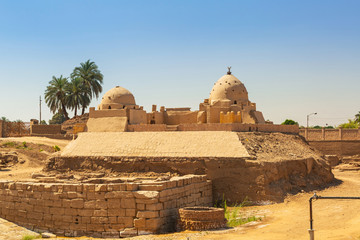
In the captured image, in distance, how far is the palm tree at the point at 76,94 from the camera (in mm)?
44844

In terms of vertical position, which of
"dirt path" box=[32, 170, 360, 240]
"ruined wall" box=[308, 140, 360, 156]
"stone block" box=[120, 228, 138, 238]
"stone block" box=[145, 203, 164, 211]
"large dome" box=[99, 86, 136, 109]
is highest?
"large dome" box=[99, 86, 136, 109]

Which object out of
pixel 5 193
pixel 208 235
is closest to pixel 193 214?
pixel 208 235

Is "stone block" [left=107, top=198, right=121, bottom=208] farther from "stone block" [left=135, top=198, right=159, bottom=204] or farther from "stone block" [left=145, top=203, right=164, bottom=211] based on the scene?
"stone block" [left=145, top=203, right=164, bottom=211]

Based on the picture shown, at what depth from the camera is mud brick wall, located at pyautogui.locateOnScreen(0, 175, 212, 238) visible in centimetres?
1302

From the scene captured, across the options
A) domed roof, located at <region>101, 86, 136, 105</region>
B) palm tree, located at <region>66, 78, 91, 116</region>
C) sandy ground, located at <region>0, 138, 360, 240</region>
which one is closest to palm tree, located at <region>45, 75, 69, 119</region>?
palm tree, located at <region>66, 78, 91, 116</region>

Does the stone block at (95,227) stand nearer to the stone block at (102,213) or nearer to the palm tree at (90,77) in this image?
the stone block at (102,213)

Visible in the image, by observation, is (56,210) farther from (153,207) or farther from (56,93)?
(56,93)

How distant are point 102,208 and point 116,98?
1712 cm

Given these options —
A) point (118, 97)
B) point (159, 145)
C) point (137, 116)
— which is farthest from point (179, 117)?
point (159, 145)

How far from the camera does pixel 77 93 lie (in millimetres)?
45000

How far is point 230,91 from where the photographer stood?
29.2 metres

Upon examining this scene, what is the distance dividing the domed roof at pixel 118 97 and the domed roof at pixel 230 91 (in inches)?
225

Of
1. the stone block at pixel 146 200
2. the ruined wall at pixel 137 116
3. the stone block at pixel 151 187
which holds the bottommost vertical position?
the stone block at pixel 146 200

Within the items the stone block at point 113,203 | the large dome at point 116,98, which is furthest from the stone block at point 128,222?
the large dome at point 116,98
